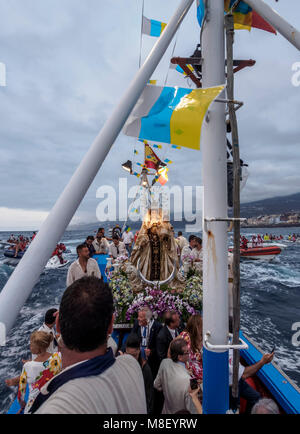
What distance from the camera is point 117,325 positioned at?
5.99 m

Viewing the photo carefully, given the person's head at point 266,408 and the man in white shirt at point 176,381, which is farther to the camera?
the man in white shirt at point 176,381

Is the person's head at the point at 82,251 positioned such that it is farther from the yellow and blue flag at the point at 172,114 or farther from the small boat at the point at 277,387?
the small boat at the point at 277,387

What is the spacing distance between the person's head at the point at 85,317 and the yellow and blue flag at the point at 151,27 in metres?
4.30

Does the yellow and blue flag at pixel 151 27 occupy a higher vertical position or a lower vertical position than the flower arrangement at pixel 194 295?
higher

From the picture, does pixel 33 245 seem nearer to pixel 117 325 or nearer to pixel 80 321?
pixel 80 321

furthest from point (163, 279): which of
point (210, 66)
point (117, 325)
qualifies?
point (210, 66)

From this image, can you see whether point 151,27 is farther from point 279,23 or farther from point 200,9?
point 279,23

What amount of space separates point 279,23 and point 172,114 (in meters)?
1.39

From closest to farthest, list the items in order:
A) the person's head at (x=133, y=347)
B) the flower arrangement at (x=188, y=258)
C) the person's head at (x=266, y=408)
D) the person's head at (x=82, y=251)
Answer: the person's head at (x=266, y=408), the person's head at (x=133, y=347), the person's head at (x=82, y=251), the flower arrangement at (x=188, y=258)

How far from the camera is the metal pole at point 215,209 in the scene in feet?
8.19

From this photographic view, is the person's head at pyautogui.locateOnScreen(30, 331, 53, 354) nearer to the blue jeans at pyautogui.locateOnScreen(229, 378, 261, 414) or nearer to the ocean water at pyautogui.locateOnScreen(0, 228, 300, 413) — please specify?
the ocean water at pyautogui.locateOnScreen(0, 228, 300, 413)

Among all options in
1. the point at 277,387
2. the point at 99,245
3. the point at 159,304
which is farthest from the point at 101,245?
the point at 277,387

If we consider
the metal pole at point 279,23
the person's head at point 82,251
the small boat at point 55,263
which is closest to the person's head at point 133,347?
the person's head at point 82,251

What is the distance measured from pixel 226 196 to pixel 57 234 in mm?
1915
